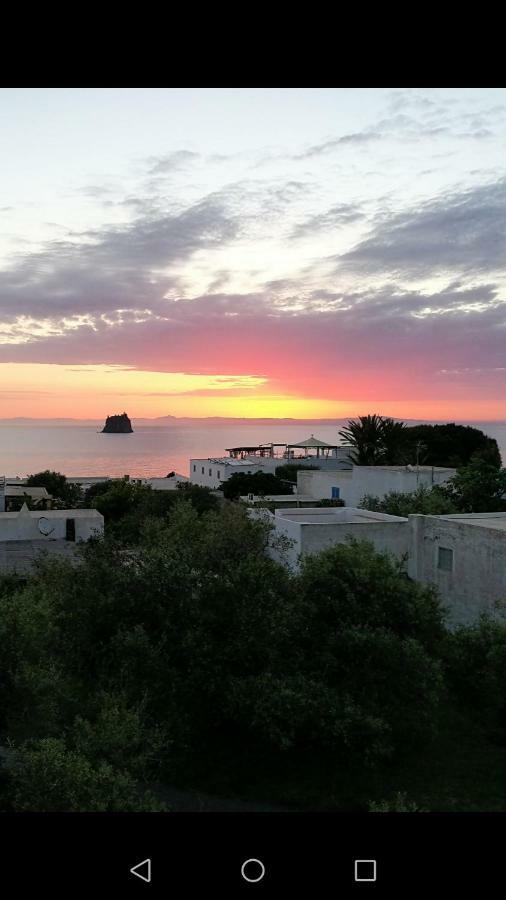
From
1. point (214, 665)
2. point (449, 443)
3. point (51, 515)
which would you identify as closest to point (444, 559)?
point (214, 665)

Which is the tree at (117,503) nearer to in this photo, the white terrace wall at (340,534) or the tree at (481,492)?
the tree at (481,492)

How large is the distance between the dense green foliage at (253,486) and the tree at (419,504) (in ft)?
59.9

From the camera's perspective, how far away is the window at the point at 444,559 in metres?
21.0

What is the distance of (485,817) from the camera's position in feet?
7.23

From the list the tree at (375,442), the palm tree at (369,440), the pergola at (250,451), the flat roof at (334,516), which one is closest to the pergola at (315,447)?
the pergola at (250,451)

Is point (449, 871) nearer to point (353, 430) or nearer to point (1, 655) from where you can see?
point (1, 655)

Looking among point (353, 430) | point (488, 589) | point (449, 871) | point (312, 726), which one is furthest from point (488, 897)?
point (353, 430)

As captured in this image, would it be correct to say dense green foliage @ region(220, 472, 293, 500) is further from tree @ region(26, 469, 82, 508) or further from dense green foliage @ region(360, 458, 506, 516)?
dense green foliage @ region(360, 458, 506, 516)

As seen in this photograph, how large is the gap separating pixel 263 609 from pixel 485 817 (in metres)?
10.3

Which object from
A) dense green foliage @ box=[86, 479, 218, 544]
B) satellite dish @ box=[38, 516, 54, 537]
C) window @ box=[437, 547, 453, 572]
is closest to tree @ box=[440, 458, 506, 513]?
window @ box=[437, 547, 453, 572]

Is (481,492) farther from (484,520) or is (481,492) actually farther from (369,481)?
(484,520)

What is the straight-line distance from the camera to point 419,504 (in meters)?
28.8

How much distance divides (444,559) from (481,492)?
31.5 ft

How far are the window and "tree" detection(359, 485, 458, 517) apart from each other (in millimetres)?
5028
